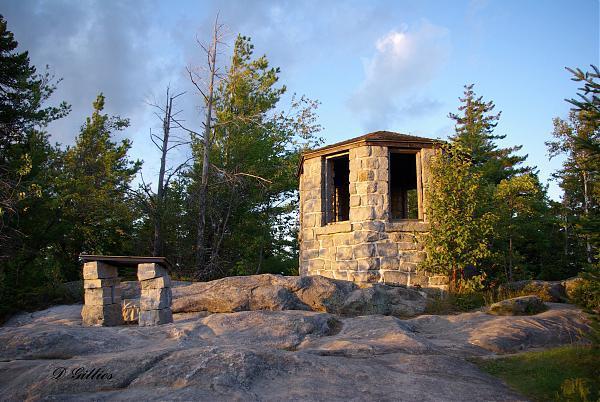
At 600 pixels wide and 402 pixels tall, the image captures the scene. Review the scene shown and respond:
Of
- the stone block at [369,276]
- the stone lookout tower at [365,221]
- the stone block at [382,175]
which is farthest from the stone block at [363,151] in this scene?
the stone block at [369,276]

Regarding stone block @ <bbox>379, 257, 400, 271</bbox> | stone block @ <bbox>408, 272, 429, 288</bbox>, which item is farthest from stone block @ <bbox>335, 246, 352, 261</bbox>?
stone block @ <bbox>408, 272, 429, 288</bbox>

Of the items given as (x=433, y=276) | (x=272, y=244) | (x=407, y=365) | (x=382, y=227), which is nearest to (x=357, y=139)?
(x=382, y=227)

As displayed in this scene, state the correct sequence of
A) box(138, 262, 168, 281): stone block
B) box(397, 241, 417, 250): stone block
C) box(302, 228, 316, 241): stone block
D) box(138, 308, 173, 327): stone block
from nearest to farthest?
box(138, 308, 173, 327): stone block < box(138, 262, 168, 281): stone block < box(397, 241, 417, 250): stone block < box(302, 228, 316, 241): stone block

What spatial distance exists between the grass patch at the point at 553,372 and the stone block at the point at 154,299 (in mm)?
6332

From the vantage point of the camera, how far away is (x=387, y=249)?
1356 cm

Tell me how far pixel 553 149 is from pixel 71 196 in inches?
1015

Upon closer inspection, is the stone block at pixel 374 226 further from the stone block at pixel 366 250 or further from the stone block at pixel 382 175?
the stone block at pixel 382 175

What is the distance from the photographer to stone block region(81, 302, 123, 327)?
1069 centimetres

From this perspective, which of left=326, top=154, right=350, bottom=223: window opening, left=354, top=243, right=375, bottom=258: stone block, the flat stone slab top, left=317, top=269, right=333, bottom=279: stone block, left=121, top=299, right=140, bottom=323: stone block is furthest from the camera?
left=326, top=154, right=350, bottom=223: window opening

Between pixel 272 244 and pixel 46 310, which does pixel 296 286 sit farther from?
pixel 272 244

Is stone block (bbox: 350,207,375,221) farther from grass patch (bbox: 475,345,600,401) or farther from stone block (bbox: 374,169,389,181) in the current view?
grass patch (bbox: 475,345,600,401)

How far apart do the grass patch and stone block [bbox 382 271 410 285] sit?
580 cm

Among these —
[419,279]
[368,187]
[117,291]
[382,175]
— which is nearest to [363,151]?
[382,175]

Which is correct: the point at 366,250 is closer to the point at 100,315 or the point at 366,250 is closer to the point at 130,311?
the point at 130,311
